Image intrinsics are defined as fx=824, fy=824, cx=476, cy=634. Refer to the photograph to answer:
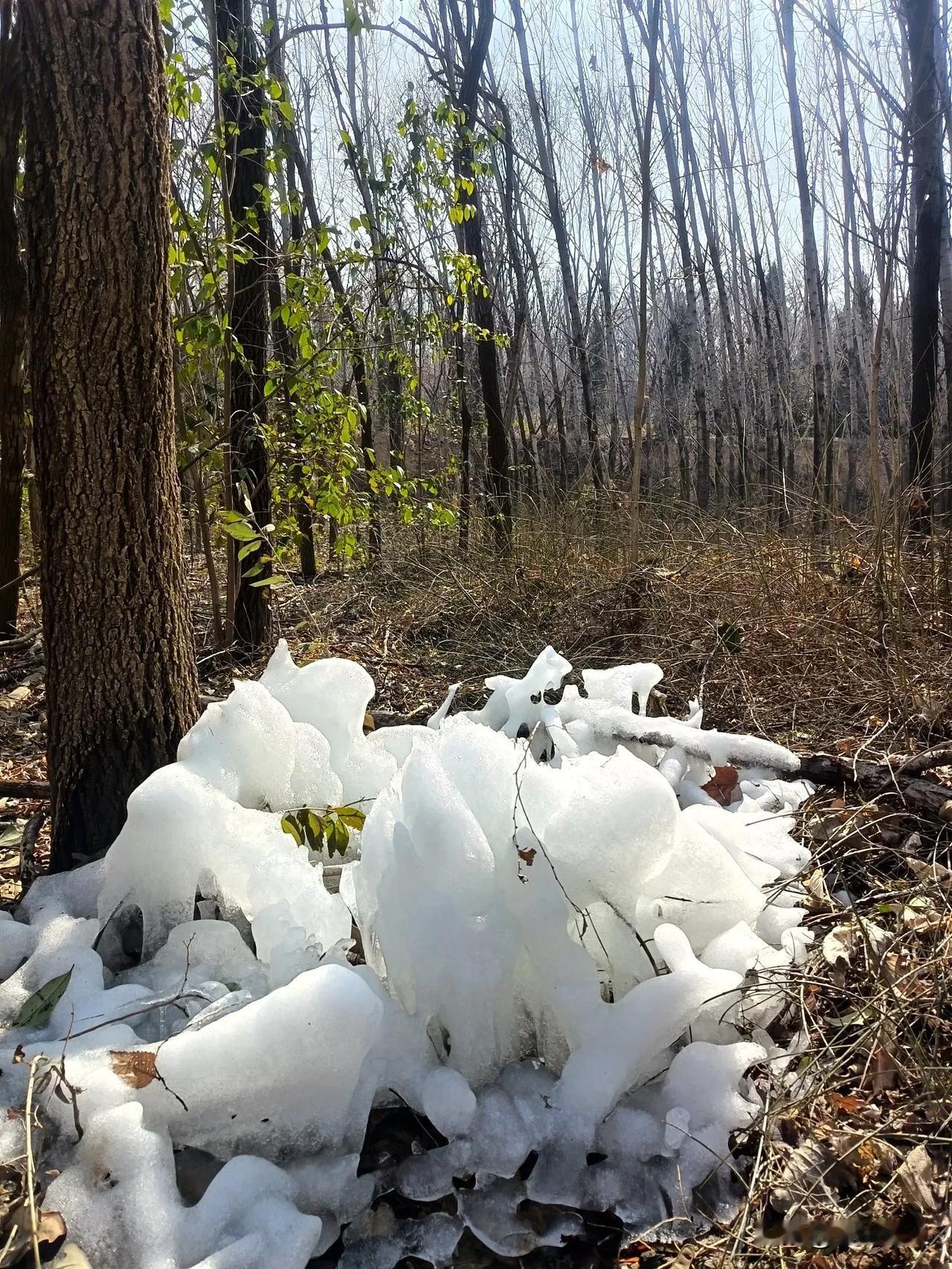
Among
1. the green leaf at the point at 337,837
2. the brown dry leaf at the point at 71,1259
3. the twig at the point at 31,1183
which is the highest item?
the green leaf at the point at 337,837

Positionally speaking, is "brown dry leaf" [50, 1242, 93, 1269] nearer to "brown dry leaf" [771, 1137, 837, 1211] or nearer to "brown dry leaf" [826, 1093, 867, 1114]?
"brown dry leaf" [771, 1137, 837, 1211]

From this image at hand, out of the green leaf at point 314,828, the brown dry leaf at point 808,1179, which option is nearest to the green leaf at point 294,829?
the green leaf at point 314,828

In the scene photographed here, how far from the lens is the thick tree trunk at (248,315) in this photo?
3643mm

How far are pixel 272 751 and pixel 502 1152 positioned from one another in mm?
906

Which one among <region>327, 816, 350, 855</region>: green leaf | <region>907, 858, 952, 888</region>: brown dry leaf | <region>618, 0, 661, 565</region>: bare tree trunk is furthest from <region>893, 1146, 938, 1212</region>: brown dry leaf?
<region>618, 0, 661, 565</region>: bare tree trunk

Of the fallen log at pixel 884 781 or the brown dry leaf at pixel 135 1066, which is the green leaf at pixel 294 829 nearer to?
the brown dry leaf at pixel 135 1066

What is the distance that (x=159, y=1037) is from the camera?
1.31m

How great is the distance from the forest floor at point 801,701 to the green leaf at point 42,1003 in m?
0.63

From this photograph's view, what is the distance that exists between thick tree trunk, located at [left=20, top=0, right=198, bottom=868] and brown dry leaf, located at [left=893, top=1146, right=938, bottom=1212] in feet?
5.23

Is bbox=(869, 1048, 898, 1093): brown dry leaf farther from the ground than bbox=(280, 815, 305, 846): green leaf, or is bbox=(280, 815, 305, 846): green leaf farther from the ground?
bbox=(280, 815, 305, 846): green leaf

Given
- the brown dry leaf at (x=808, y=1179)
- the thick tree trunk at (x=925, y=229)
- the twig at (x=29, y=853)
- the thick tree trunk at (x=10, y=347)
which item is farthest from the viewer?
the thick tree trunk at (x=925, y=229)

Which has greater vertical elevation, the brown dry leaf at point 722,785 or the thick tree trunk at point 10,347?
the thick tree trunk at point 10,347

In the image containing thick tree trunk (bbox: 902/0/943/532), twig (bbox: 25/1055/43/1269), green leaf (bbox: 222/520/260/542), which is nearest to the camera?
twig (bbox: 25/1055/43/1269)

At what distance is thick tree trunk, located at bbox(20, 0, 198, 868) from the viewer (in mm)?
1709
